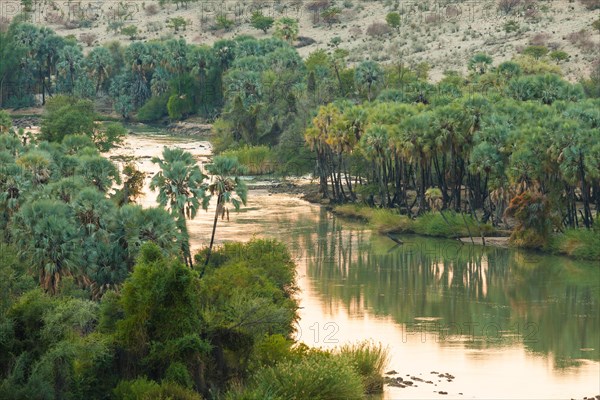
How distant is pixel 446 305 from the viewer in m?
65.5

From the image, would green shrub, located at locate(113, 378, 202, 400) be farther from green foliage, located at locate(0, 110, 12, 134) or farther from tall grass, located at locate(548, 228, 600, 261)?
green foliage, located at locate(0, 110, 12, 134)

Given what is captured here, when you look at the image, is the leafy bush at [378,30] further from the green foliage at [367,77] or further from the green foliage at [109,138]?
the green foliage at [109,138]

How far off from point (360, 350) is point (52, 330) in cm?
1184

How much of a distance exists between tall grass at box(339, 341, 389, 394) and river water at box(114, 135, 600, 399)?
0.58 meters

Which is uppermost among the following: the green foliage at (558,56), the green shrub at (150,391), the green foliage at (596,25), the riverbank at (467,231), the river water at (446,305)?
the green foliage at (596,25)

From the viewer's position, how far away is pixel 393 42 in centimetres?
17750

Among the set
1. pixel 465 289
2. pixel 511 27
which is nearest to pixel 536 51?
pixel 511 27

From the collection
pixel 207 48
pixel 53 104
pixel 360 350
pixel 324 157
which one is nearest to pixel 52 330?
pixel 360 350

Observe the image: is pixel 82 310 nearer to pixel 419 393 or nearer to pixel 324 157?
pixel 419 393

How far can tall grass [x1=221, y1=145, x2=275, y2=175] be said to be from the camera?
367 feet

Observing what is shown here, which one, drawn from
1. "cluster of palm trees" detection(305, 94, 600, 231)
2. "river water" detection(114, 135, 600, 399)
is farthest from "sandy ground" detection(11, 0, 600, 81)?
"river water" detection(114, 135, 600, 399)

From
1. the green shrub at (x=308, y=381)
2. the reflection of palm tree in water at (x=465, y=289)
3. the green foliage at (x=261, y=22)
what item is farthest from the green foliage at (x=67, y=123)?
the green shrub at (x=308, y=381)

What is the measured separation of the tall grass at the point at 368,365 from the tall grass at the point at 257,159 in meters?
61.2

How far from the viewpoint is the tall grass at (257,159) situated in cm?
11175
